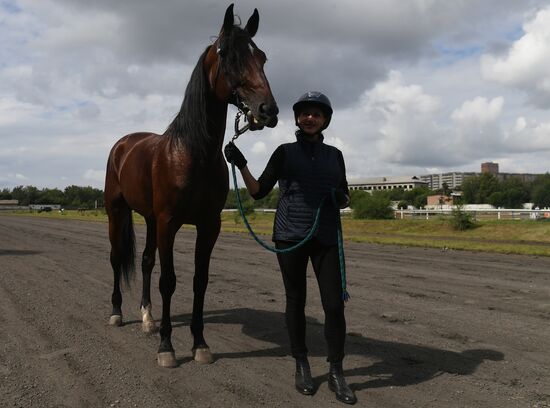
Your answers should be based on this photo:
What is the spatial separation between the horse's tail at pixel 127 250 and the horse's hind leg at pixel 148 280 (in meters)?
0.48

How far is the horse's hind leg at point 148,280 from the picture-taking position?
5.22m

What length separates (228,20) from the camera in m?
3.75

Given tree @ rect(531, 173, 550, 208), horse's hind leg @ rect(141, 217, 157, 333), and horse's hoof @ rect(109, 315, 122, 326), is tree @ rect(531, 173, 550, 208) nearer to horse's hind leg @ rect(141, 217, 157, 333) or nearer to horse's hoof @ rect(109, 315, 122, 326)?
horse's hind leg @ rect(141, 217, 157, 333)

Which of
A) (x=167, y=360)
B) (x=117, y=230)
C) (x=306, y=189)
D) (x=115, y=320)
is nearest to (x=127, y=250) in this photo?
(x=117, y=230)

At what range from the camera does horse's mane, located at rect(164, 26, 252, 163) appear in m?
3.77

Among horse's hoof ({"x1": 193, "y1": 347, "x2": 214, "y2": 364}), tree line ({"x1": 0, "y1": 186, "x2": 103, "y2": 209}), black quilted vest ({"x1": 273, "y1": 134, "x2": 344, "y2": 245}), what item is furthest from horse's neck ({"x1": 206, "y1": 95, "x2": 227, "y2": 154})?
tree line ({"x1": 0, "y1": 186, "x2": 103, "y2": 209})

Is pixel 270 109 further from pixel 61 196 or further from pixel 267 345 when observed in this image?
pixel 61 196

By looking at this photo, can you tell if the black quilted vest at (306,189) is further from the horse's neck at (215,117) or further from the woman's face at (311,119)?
the horse's neck at (215,117)

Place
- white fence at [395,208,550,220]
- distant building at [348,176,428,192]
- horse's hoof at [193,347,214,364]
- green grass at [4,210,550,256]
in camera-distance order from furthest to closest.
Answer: distant building at [348,176,428,192]
white fence at [395,208,550,220]
green grass at [4,210,550,256]
horse's hoof at [193,347,214,364]

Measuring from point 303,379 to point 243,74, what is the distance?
2331mm

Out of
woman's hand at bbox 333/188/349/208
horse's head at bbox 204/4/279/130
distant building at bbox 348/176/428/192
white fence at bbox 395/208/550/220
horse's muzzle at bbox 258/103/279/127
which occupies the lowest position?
white fence at bbox 395/208/550/220

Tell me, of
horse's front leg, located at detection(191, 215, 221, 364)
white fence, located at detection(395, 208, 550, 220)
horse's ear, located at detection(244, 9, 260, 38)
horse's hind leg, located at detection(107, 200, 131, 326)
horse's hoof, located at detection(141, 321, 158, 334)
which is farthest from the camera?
white fence, located at detection(395, 208, 550, 220)

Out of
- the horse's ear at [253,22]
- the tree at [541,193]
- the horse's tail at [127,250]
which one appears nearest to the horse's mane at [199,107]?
the horse's ear at [253,22]

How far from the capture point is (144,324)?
524 centimetres
